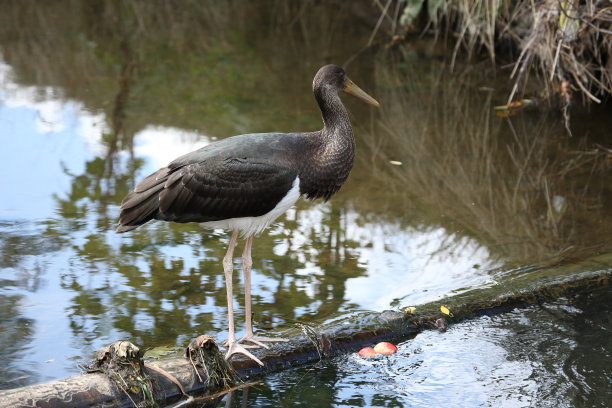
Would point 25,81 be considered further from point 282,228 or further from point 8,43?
point 282,228

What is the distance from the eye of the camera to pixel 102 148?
7727 millimetres

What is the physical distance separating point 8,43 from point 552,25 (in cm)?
685

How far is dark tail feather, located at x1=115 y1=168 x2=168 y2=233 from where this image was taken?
455cm

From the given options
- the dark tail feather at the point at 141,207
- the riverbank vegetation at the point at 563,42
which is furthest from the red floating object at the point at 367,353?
the riverbank vegetation at the point at 563,42

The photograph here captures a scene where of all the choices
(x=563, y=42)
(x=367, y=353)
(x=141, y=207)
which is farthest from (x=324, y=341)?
(x=563, y=42)

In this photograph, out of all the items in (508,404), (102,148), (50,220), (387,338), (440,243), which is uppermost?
(102,148)

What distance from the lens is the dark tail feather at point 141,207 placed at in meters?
4.55

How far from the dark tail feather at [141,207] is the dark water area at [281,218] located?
2.13 feet

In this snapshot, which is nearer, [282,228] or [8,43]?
[282,228]

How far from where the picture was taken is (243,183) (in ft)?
14.8

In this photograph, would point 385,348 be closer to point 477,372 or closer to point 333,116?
point 477,372

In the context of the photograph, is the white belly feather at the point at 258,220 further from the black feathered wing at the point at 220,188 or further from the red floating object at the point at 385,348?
the red floating object at the point at 385,348

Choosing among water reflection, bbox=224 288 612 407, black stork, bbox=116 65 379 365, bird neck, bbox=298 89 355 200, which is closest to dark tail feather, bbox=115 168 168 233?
black stork, bbox=116 65 379 365

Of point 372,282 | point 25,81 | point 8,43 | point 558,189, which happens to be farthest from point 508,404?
point 8,43
